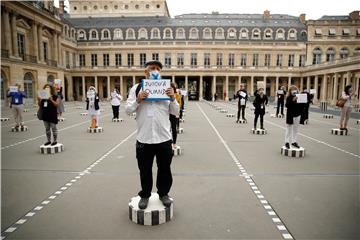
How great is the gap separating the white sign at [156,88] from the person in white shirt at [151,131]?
78 mm

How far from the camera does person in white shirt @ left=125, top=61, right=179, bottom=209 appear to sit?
391 centimetres

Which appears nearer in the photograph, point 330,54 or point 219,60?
point 330,54

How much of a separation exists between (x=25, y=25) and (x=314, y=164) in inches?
1499

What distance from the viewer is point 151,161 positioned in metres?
4.08

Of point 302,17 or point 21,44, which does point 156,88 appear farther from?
point 302,17

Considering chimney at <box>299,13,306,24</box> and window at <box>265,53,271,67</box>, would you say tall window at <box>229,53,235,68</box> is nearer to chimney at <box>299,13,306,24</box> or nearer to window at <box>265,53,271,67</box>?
window at <box>265,53,271,67</box>

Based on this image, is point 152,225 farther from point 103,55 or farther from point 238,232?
point 103,55

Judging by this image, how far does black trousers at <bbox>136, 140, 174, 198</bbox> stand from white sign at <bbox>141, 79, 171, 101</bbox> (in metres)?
0.69

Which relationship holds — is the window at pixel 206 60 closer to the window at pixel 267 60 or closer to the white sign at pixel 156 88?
the window at pixel 267 60

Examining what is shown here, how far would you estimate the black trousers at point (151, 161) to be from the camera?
13.1ft

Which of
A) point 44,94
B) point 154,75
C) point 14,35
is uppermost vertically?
point 14,35

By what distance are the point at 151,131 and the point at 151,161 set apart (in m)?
0.49

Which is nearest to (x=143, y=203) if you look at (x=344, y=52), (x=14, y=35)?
(x=14, y=35)

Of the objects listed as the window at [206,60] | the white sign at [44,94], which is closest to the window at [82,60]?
the window at [206,60]
